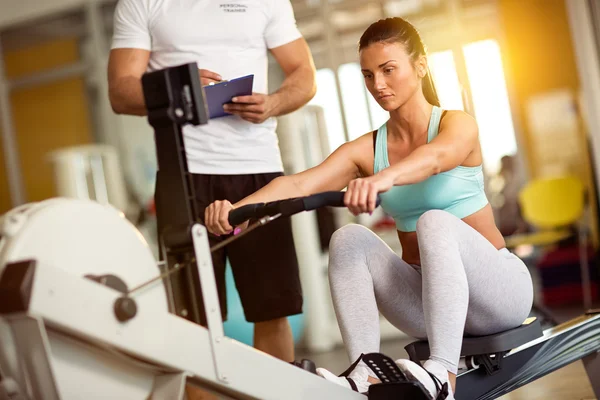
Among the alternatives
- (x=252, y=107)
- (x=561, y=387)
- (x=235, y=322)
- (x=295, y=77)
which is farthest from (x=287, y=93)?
(x=235, y=322)

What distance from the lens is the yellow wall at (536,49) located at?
753cm

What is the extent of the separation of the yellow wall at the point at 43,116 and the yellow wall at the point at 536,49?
166 inches

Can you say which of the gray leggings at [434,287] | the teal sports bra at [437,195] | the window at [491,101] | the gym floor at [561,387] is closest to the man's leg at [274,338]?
the gray leggings at [434,287]

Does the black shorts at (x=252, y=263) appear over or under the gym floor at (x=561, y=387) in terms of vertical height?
over

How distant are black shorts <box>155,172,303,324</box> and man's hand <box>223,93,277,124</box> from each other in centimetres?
16

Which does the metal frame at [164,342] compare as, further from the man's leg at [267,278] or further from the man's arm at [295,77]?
the man's arm at [295,77]

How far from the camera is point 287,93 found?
2.19 meters

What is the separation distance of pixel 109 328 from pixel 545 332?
1.26 meters

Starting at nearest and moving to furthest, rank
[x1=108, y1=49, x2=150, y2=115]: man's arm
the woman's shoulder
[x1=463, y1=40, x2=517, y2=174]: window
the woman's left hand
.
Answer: the woman's left hand → the woman's shoulder → [x1=108, y1=49, x2=150, y2=115]: man's arm → [x1=463, y1=40, x2=517, y2=174]: window

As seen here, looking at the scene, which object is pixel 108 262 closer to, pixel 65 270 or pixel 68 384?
pixel 65 270

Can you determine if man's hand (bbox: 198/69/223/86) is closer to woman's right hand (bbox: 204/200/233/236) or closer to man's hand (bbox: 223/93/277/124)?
man's hand (bbox: 223/93/277/124)

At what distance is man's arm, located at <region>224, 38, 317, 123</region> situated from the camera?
204cm

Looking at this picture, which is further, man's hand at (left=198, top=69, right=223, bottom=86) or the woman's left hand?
man's hand at (left=198, top=69, right=223, bottom=86)

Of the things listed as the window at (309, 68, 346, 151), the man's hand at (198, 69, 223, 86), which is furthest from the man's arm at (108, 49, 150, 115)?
the window at (309, 68, 346, 151)
